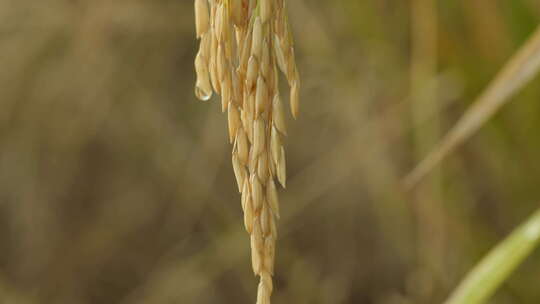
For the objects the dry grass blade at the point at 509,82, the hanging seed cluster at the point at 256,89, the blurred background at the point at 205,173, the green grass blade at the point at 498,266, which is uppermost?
the hanging seed cluster at the point at 256,89

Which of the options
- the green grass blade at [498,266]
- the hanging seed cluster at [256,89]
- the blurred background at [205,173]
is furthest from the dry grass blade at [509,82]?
the blurred background at [205,173]

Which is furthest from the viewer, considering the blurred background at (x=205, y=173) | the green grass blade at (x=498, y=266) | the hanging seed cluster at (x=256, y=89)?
the blurred background at (x=205, y=173)

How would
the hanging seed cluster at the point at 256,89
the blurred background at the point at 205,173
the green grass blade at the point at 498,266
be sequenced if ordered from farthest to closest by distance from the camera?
the blurred background at the point at 205,173
the green grass blade at the point at 498,266
the hanging seed cluster at the point at 256,89

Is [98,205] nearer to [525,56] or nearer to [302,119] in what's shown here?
[302,119]

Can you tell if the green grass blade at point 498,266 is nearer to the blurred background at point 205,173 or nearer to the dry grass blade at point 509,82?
the dry grass blade at point 509,82

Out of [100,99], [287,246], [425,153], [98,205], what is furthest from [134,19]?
[425,153]

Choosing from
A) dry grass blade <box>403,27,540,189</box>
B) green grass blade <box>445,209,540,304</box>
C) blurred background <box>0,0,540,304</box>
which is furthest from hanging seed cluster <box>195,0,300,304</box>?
blurred background <box>0,0,540,304</box>
